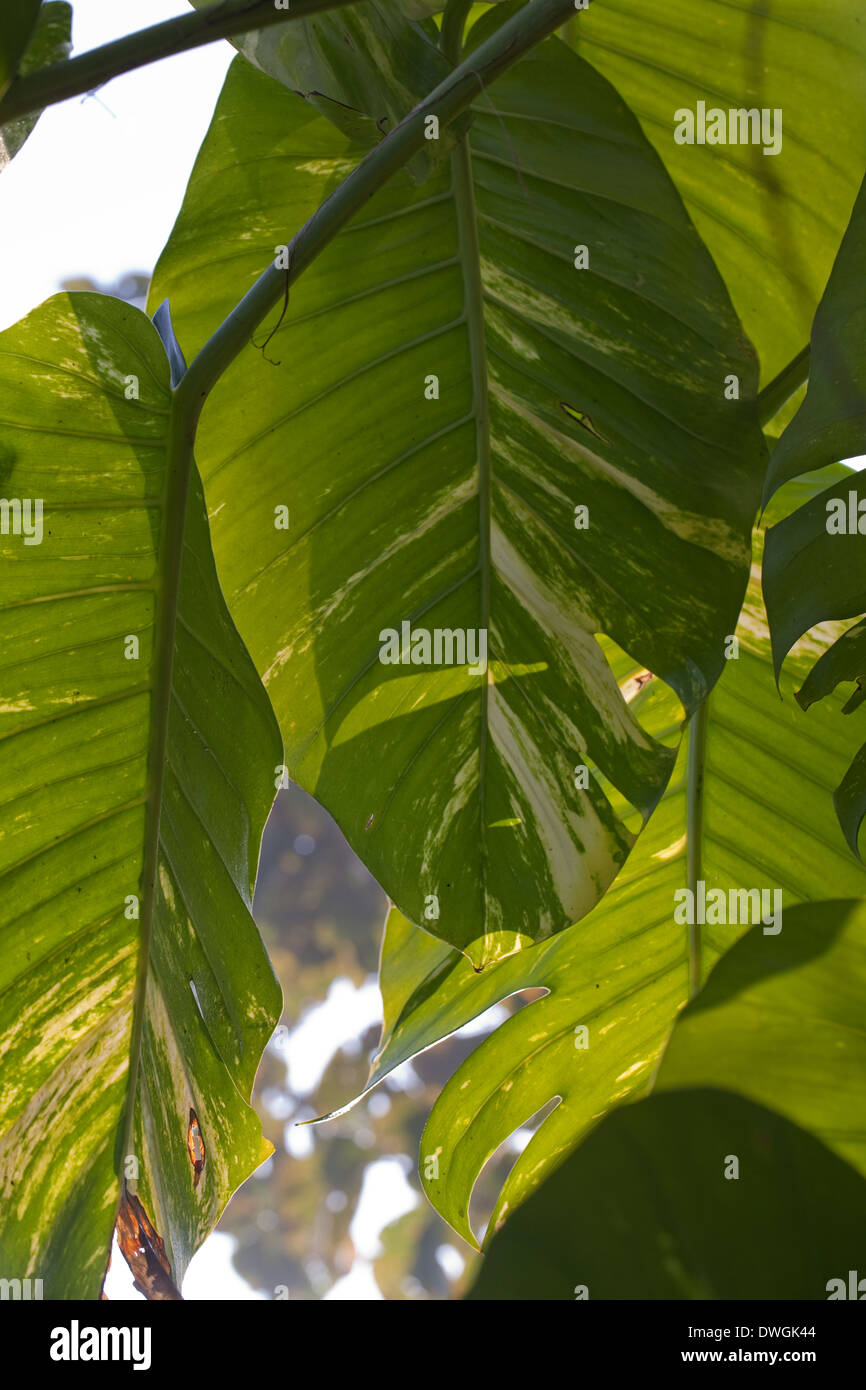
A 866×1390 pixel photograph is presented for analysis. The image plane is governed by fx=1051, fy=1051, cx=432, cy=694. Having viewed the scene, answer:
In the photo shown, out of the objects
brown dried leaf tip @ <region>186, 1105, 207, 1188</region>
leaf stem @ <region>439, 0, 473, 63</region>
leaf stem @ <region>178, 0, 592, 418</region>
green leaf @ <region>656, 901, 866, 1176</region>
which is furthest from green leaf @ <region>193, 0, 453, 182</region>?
brown dried leaf tip @ <region>186, 1105, 207, 1188</region>

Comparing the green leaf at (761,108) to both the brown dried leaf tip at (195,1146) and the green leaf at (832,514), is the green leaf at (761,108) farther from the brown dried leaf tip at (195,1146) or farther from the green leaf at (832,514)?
the brown dried leaf tip at (195,1146)

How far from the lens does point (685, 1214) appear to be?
38cm

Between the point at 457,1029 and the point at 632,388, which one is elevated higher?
the point at 632,388

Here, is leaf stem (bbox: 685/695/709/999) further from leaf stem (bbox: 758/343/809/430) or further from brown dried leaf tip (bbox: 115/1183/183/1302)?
brown dried leaf tip (bbox: 115/1183/183/1302)

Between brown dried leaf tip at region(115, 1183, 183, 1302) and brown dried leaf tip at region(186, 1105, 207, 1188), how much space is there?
2.3 inches

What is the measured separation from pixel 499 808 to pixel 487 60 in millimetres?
568

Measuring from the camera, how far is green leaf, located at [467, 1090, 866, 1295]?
0.37m

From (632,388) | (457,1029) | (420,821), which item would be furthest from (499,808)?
(632,388)

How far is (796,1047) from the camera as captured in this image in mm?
448

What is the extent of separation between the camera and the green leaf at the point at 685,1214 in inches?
14.4

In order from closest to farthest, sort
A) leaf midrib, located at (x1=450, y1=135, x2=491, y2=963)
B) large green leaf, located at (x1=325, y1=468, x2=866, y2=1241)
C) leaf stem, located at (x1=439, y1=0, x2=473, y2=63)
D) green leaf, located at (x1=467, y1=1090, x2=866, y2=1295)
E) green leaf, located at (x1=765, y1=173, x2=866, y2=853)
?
green leaf, located at (x1=467, y1=1090, x2=866, y2=1295)
green leaf, located at (x1=765, y1=173, x2=866, y2=853)
leaf stem, located at (x1=439, y1=0, x2=473, y2=63)
leaf midrib, located at (x1=450, y1=135, x2=491, y2=963)
large green leaf, located at (x1=325, y1=468, x2=866, y2=1241)

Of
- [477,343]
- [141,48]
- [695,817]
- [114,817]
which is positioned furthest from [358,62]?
[695,817]

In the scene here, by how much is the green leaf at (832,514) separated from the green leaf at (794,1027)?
0.82 ft
